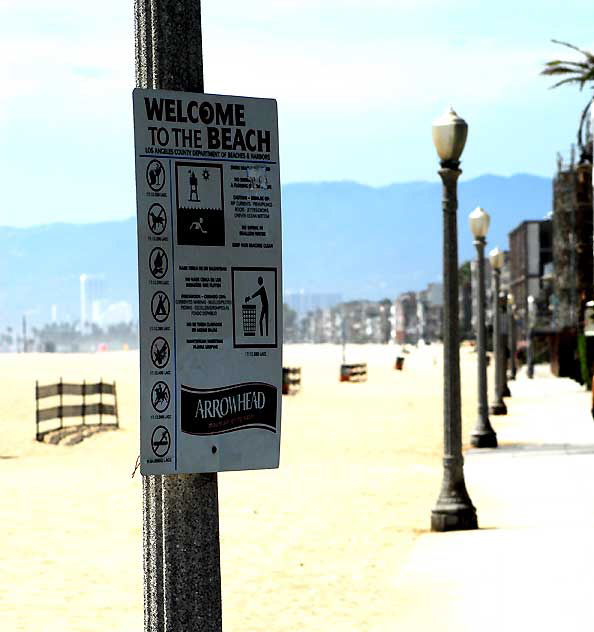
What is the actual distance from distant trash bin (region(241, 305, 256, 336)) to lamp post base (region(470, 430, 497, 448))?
21.7 metres

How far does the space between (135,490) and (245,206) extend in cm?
1608

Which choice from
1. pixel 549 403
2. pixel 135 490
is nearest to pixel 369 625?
pixel 135 490

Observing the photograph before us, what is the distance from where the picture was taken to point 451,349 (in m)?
15.0

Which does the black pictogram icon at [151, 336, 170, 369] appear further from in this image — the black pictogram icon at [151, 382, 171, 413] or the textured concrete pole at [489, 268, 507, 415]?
the textured concrete pole at [489, 268, 507, 415]

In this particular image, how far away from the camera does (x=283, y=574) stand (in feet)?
41.8

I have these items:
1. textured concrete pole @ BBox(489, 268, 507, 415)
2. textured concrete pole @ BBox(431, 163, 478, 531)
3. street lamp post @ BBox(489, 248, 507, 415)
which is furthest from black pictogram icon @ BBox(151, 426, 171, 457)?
textured concrete pole @ BBox(489, 268, 507, 415)

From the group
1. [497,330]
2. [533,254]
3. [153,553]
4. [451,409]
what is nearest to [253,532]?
[451,409]

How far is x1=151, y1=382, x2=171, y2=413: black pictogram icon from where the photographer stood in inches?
195

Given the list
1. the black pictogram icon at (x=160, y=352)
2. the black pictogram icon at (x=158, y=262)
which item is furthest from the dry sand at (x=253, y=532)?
the black pictogram icon at (x=158, y=262)

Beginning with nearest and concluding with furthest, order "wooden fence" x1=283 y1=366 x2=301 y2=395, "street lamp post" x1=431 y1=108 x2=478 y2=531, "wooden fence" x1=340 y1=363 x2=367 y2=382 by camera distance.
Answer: "street lamp post" x1=431 y1=108 x2=478 y2=531 → "wooden fence" x1=283 y1=366 x2=301 y2=395 → "wooden fence" x1=340 y1=363 x2=367 y2=382

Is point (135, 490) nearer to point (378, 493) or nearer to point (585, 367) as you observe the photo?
point (378, 493)

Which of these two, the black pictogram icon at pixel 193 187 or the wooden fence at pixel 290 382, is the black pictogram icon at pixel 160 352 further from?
the wooden fence at pixel 290 382

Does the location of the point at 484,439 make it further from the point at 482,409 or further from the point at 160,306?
the point at 160,306

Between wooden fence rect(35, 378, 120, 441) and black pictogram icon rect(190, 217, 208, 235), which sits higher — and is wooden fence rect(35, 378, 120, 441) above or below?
below
